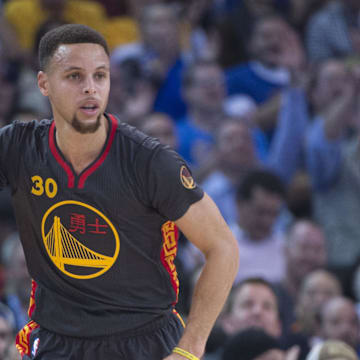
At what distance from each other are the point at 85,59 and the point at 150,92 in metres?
5.39

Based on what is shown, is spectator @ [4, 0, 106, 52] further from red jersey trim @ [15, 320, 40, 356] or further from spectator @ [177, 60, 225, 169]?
red jersey trim @ [15, 320, 40, 356]

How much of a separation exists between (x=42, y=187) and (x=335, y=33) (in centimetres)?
612

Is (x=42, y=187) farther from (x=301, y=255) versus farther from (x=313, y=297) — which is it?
(x=301, y=255)

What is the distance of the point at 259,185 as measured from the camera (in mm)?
6891

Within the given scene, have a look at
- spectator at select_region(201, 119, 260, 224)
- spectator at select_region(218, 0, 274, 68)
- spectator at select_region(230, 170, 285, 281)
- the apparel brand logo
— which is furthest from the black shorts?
spectator at select_region(218, 0, 274, 68)

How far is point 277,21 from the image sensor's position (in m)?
8.57

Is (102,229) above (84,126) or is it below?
below

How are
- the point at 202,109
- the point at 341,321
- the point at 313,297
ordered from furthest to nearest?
the point at 202,109
the point at 313,297
the point at 341,321

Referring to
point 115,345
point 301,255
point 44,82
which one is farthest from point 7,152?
point 301,255

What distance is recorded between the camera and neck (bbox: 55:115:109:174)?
10.4ft

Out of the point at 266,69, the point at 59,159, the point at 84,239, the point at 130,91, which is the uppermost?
the point at 266,69

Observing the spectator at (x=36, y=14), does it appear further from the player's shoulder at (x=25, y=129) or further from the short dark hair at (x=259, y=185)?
the player's shoulder at (x=25, y=129)

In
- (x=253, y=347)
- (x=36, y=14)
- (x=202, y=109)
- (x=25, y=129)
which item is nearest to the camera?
(x=25, y=129)

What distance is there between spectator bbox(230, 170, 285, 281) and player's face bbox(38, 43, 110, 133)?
3.84 meters
